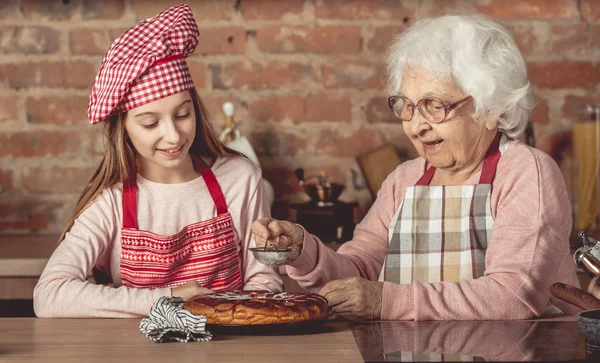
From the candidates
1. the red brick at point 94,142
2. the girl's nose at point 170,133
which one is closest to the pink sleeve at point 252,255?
the girl's nose at point 170,133

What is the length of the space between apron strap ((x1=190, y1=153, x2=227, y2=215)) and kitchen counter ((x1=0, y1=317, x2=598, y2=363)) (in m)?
0.52

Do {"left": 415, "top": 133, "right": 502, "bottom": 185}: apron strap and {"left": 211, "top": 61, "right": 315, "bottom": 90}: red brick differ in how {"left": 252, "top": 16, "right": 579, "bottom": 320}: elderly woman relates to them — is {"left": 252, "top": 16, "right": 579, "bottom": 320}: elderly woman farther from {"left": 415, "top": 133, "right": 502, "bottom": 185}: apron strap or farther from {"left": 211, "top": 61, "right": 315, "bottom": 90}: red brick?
{"left": 211, "top": 61, "right": 315, "bottom": 90}: red brick

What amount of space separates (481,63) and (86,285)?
98 centimetres

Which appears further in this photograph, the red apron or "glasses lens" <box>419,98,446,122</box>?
the red apron

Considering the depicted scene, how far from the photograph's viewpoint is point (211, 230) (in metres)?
2.16

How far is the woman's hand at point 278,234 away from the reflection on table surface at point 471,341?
0.26 m

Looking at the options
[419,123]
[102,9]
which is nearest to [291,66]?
[102,9]

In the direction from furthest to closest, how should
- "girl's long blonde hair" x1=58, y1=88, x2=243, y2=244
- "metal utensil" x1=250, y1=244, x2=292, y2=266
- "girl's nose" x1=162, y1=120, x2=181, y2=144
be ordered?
"girl's long blonde hair" x1=58, y1=88, x2=243, y2=244
"girl's nose" x1=162, y1=120, x2=181, y2=144
"metal utensil" x1=250, y1=244, x2=292, y2=266

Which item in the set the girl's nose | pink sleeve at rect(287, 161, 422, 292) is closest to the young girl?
the girl's nose

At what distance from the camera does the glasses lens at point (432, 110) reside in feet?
6.31

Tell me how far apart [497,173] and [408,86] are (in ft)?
0.89

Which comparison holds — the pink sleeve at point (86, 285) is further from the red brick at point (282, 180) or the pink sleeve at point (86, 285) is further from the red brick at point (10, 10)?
the red brick at point (10, 10)

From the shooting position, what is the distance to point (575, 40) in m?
3.00

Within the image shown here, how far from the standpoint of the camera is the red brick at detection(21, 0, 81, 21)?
3.05 meters
